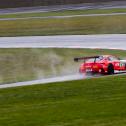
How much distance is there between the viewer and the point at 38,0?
52812mm

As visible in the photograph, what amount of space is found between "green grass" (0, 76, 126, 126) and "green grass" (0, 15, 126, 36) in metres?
20.1

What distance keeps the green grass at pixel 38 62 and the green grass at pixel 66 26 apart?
6761mm

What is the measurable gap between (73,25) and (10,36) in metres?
5.06

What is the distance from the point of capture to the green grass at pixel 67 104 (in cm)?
1024

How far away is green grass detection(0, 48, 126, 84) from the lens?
72.0ft

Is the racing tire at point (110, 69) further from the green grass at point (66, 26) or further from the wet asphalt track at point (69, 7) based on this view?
the wet asphalt track at point (69, 7)

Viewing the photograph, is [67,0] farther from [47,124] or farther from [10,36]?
[47,124]

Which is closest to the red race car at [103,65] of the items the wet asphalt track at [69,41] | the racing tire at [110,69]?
the racing tire at [110,69]

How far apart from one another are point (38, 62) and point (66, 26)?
42.2 feet

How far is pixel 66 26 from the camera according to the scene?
1499 inches

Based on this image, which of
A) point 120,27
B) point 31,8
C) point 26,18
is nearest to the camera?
point 120,27

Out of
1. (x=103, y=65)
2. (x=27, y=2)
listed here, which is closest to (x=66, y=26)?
(x=27, y=2)

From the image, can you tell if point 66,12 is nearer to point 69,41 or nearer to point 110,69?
point 69,41

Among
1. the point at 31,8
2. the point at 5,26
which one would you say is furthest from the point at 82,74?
the point at 31,8
